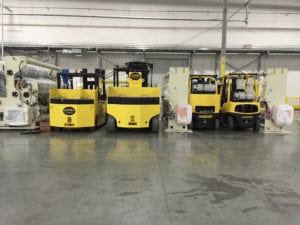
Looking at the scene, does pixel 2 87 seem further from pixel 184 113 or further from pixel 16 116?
pixel 184 113

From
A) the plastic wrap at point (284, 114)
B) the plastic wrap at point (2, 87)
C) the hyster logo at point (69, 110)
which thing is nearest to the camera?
the hyster logo at point (69, 110)

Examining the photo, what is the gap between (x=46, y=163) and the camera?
12.0 ft

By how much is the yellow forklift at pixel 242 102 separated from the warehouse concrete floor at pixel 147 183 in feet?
5.99

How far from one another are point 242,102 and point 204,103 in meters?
1.19

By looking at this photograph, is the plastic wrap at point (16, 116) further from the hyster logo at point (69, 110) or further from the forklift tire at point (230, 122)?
the forklift tire at point (230, 122)

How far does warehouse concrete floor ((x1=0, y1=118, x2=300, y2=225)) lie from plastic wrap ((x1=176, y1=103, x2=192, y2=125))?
4.37ft

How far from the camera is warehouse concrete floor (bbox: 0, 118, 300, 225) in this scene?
216cm

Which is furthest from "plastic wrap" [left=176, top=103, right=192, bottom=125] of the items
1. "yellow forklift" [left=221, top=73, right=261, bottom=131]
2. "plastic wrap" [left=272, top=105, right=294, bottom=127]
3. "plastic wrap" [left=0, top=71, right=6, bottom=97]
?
"plastic wrap" [left=0, top=71, right=6, bottom=97]

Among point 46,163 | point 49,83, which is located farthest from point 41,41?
point 46,163

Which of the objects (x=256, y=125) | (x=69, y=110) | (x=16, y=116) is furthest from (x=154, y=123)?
(x=16, y=116)

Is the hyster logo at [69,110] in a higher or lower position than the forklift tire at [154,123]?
higher

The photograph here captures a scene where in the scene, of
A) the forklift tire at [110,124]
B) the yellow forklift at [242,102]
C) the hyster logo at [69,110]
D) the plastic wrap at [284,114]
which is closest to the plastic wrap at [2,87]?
the hyster logo at [69,110]

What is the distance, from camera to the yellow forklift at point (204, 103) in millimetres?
6961

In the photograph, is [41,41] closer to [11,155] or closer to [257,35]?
[11,155]
